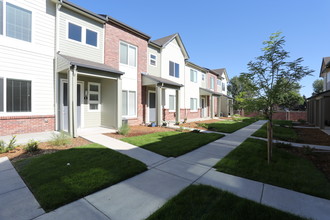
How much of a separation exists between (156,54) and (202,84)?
10.1 m

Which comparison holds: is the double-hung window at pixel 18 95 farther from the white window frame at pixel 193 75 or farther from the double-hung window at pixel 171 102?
the white window frame at pixel 193 75

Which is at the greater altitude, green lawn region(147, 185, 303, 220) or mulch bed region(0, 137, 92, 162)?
mulch bed region(0, 137, 92, 162)

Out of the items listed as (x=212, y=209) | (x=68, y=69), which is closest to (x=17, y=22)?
(x=68, y=69)

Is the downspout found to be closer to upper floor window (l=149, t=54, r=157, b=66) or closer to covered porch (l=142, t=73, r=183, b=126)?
covered porch (l=142, t=73, r=183, b=126)

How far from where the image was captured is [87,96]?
10164mm

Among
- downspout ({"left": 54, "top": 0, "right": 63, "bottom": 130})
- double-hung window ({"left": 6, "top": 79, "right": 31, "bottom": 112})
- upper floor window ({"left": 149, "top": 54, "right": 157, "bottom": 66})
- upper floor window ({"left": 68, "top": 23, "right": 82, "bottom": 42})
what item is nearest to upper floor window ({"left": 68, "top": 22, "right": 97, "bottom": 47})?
upper floor window ({"left": 68, "top": 23, "right": 82, "bottom": 42})

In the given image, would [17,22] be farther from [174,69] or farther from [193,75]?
[193,75]

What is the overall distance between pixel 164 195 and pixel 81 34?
1017 cm

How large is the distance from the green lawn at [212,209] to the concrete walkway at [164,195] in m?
0.21

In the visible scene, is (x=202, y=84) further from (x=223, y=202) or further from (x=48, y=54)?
(x=223, y=202)

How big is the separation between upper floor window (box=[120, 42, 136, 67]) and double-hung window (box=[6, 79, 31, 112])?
5866 mm

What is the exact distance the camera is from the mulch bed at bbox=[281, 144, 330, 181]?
475 cm

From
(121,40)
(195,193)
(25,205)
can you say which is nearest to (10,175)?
(25,205)

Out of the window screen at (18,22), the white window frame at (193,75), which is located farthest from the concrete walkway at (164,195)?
the white window frame at (193,75)
